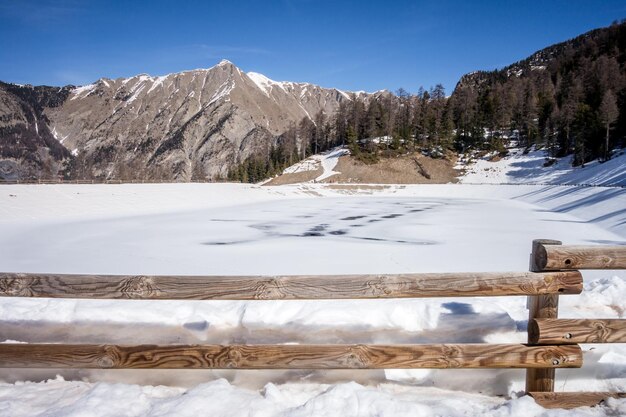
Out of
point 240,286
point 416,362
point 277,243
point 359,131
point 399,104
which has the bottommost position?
point 277,243

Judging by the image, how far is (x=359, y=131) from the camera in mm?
104625

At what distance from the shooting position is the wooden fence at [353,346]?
3031 mm

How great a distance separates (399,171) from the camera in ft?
268

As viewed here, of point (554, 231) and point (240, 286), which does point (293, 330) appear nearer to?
point (240, 286)

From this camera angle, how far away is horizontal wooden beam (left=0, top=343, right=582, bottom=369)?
3072mm

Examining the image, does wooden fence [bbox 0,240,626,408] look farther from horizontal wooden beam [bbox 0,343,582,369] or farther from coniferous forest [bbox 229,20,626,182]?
coniferous forest [bbox 229,20,626,182]

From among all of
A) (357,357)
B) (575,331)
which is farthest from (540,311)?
(357,357)

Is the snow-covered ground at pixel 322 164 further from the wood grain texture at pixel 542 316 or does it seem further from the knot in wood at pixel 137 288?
the knot in wood at pixel 137 288

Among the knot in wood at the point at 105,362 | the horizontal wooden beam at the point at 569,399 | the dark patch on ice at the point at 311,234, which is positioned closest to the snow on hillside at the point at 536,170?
the dark patch on ice at the point at 311,234

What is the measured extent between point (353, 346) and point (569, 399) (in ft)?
6.41

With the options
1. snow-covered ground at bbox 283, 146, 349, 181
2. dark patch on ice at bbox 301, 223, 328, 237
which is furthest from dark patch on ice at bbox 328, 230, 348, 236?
snow-covered ground at bbox 283, 146, 349, 181

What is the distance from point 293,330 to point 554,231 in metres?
18.3

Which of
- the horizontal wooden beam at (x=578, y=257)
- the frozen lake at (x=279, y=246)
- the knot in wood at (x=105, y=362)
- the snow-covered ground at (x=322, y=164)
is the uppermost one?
the snow-covered ground at (x=322, y=164)

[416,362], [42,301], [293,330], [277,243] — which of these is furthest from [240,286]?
[277,243]
